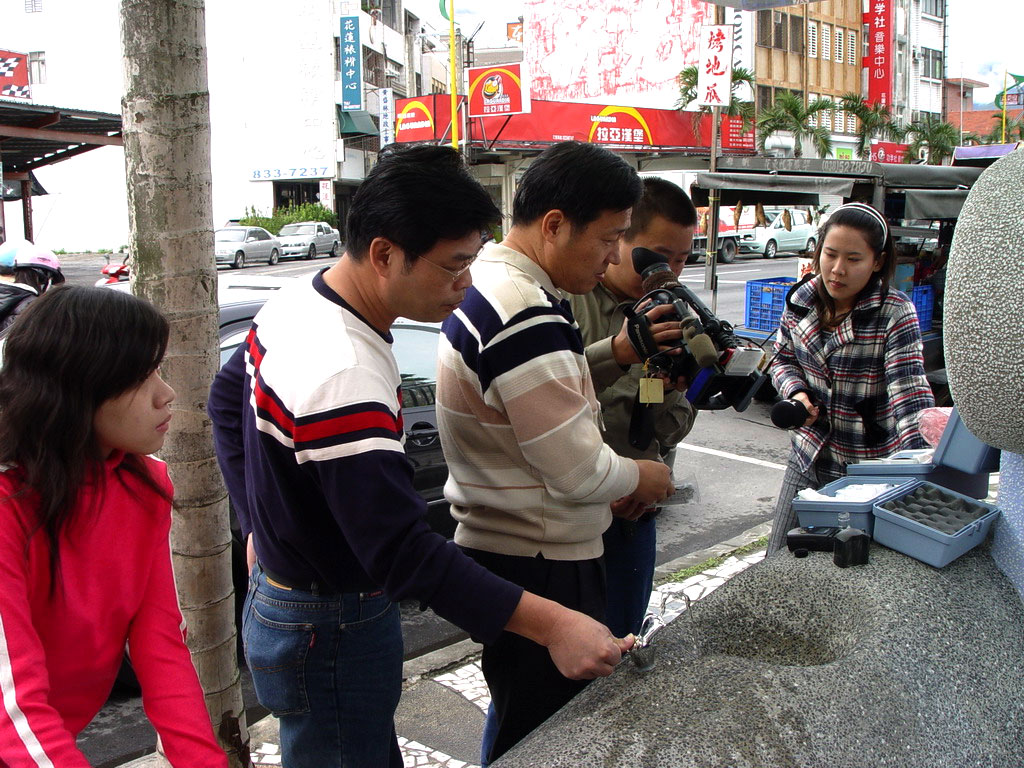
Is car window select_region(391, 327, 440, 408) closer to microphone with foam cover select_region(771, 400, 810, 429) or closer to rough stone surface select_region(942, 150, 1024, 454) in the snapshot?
microphone with foam cover select_region(771, 400, 810, 429)

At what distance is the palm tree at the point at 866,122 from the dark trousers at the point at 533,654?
32.2 metres

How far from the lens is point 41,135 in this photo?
580 inches

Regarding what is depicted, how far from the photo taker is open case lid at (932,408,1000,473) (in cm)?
194

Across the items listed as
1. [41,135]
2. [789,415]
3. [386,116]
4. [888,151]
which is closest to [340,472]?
[789,415]

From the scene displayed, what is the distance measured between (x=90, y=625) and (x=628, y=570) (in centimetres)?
146

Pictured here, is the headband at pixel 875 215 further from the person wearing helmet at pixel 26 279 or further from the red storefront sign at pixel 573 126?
the red storefront sign at pixel 573 126

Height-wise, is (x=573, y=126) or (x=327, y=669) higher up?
(x=573, y=126)

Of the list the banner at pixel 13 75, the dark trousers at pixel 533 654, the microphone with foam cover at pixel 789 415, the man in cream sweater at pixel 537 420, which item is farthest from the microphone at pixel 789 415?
the banner at pixel 13 75

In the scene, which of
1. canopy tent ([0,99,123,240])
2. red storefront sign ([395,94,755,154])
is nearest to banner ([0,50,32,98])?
canopy tent ([0,99,123,240])

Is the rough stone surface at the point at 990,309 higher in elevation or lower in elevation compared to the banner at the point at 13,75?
lower

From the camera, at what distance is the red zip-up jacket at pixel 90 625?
4.06 feet

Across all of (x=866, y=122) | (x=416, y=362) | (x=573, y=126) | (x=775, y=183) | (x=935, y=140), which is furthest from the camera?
(x=935, y=140)

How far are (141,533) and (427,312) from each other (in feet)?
2.05

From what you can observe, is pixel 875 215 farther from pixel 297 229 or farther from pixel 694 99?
pixel 297 229
